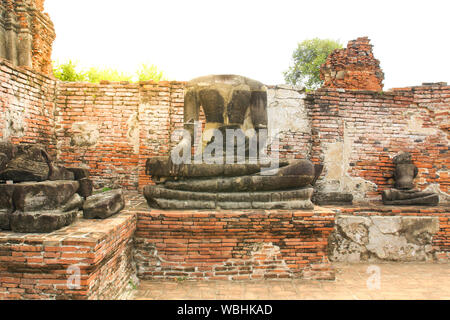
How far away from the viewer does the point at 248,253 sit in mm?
3445

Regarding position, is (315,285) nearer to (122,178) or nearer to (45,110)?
(122,178)

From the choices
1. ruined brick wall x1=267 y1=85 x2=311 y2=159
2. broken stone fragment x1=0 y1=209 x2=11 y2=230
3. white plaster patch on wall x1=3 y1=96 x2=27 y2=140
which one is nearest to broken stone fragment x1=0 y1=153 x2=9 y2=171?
broken stone fragment x1=0 y1=209 x2=11 y2=230

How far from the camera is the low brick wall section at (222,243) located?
3.36 m

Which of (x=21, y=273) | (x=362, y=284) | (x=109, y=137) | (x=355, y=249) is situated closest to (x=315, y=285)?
(x=362, y=284)

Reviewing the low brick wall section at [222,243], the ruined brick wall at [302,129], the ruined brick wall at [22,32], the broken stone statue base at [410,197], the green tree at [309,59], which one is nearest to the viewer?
the low brick wall section at [222,243]

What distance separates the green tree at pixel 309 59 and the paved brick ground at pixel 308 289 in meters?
16.4

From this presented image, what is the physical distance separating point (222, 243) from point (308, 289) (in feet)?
3.45

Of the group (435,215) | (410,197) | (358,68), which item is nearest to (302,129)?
(410,197)

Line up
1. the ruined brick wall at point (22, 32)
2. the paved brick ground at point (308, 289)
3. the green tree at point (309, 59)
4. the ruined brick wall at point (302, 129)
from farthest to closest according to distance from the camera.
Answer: the green tree at point (309, 59) < the ruined brick wall at point (22, 32) < the ruined brick wall at point (302, 129) < the paved brick ground at point (308, 289)

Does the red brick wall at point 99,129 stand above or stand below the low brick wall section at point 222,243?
above

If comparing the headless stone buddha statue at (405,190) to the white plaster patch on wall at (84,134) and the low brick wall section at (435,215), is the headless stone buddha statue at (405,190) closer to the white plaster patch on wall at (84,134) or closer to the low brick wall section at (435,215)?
the low brick wall section at (435,215)

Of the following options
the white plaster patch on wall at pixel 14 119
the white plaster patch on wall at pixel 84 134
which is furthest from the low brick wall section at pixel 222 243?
the white plaster patch on wall at pixel 84 134

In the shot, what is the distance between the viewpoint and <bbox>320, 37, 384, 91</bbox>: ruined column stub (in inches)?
343

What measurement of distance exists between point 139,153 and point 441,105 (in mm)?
5793
